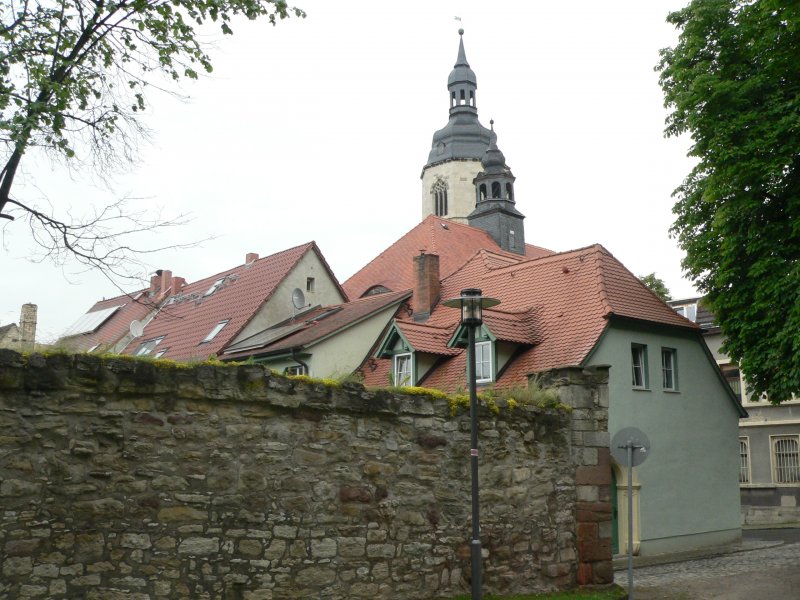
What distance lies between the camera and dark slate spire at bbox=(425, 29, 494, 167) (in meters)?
67.2

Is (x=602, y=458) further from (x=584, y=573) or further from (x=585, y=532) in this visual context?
(x=584, y=573)

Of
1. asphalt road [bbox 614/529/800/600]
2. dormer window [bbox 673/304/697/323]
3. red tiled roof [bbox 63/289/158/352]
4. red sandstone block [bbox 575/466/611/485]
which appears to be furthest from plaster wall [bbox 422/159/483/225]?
red sandstone block [bbox 575/466/611/485]

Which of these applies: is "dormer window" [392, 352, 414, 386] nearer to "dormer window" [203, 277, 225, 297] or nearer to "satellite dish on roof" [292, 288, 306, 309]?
"satellite dish on roof" [292, 288, 306, 309]

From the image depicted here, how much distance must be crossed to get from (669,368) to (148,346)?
18.7 meters

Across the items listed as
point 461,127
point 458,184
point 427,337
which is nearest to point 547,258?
point 427,337

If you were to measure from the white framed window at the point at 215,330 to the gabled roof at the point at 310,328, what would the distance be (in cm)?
156

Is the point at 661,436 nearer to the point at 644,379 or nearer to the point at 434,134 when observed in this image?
the point at 644,379

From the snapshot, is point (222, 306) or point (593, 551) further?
point (222, 306)

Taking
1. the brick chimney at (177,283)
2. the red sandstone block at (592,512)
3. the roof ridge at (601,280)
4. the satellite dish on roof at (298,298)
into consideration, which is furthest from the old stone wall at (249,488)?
the brick chimney at (177,283)

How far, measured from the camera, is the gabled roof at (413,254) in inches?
1522

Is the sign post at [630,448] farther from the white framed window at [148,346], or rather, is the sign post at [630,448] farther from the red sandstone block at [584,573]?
the white framed window at [148,346]

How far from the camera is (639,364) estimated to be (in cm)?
2294

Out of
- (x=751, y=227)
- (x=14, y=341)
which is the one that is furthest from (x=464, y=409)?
(x=751, y=227)

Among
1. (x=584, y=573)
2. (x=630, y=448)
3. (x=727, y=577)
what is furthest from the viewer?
(x=727, y=577)
